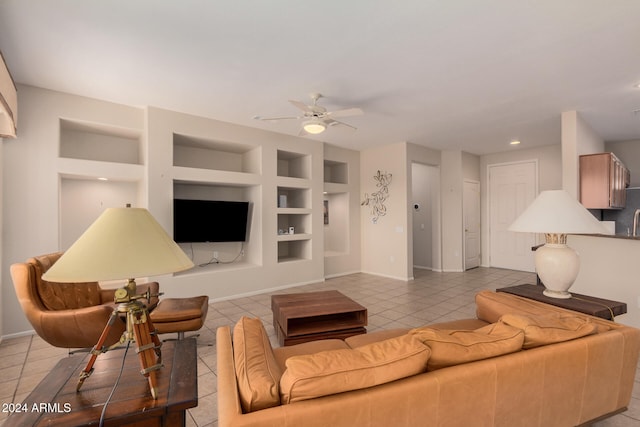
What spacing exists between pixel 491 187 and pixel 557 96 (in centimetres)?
371

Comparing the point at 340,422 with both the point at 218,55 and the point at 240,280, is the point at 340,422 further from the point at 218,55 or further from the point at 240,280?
the point at 240,280

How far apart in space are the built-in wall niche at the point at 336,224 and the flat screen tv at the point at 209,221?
2.17 m

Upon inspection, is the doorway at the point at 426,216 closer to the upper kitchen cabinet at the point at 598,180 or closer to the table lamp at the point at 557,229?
the upper kitchen cabinet at the point at 598,180

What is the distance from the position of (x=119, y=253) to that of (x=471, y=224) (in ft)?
23.9

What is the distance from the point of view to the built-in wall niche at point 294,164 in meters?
5.61

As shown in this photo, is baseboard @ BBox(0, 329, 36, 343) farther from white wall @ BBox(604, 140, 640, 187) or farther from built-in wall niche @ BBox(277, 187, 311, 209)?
white wall @ BBox(604, 140, 640, 187)

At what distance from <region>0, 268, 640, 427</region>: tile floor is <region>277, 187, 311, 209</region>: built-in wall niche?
5.13ft

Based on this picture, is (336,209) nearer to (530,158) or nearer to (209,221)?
(209,221)

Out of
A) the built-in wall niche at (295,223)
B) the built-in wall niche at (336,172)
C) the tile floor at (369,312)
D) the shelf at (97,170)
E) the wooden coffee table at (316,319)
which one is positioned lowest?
the tile floor at (369,312)

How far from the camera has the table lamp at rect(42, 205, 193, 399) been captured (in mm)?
1036

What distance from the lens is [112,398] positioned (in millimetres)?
1120

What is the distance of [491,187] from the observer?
277 inches

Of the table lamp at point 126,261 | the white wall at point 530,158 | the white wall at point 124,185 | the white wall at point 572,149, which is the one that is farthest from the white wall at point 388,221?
the table lamp at point 126,261

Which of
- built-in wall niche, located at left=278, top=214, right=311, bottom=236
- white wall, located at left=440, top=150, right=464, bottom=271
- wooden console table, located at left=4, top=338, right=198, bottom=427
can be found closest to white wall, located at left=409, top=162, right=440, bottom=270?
white wall, located at left=440, top=150, right=464, bottom=271
